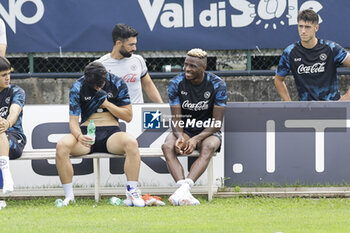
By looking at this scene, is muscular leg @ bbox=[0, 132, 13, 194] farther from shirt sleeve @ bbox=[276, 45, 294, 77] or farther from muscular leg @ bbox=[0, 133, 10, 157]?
shirt sleeve @ bbox=[276, 45, 294, 77]

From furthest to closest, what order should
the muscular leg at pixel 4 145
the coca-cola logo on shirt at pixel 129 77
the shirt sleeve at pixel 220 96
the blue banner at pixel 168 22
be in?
1. the blue banner at pixel 168 22
2. the coca-cola logo on shirt at pixel 129 77
3. the shirt sleeve at pixel 220 96
4. the muscular leg at pixel 4 145

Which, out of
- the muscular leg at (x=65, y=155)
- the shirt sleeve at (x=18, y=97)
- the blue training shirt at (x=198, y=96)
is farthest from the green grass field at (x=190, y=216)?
the shirt sleeve at (x=18, y=97)

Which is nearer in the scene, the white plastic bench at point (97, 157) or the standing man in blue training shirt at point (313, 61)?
the white plastic bench at point (97, 157)

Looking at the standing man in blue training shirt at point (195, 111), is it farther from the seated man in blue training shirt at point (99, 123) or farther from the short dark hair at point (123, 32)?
the short dark hair at point (123, 32)

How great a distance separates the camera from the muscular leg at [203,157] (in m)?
7.33

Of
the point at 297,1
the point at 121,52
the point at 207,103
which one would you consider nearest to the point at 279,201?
the point at 207,103

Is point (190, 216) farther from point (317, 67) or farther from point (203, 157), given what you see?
point (317, 67)

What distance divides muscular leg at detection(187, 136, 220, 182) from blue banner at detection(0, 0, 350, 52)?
220cm

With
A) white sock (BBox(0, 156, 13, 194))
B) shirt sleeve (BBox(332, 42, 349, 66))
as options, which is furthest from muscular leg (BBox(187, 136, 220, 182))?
white sock (BBox(0, 156, 13, 194))

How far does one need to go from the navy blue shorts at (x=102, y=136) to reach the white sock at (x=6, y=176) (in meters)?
0.86

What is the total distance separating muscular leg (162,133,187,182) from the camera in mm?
7336

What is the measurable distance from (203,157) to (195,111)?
1.77ft

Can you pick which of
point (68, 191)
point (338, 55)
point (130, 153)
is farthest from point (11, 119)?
point (338, 55)

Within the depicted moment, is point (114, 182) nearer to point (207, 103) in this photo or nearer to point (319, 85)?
point (207, 103)
